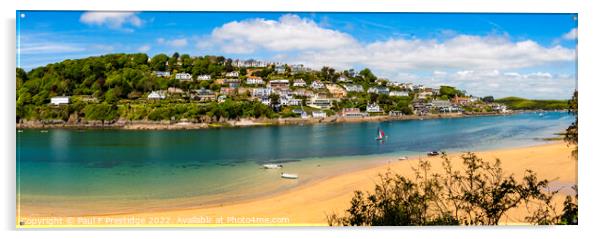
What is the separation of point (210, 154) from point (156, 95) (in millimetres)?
1212

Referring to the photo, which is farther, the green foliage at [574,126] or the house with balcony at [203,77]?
the house with balcony at [203,77]

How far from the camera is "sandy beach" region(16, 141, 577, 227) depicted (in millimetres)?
4207

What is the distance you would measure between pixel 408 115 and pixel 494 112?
1234 millimetres

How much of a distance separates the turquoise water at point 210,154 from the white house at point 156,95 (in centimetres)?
71

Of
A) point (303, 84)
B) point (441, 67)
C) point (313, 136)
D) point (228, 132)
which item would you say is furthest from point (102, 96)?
point (441, 67)

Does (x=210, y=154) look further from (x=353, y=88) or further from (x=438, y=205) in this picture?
(x=438, y=205)

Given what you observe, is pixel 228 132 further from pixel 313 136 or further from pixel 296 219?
pixel 296 219

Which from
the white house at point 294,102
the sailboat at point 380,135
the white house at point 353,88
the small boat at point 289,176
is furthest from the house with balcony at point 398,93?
the small boat at point 289,176

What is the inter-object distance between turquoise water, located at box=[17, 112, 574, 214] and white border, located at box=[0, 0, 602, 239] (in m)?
0.32

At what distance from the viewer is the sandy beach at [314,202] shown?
421 cm

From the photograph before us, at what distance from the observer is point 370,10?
425cm

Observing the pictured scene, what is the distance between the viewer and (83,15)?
4445 mm

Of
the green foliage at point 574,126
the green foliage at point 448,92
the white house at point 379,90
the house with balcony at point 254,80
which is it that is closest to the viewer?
the green foliage at point 574,126

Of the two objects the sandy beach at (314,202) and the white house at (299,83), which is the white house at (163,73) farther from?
the sandy beach at (314,202)
